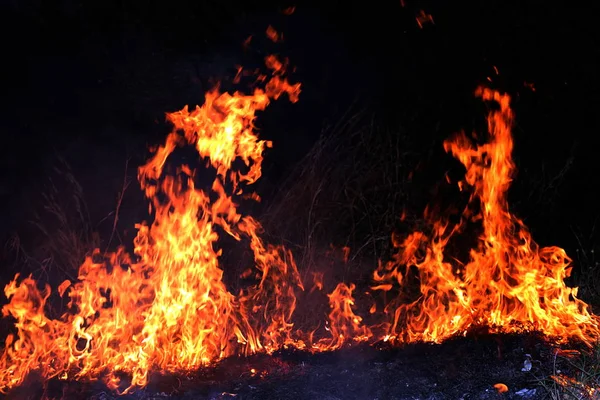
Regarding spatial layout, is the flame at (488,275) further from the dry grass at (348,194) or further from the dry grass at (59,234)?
the dry grass at (59,234)

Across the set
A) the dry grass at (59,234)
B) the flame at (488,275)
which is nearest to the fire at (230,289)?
the flame at (488,275)

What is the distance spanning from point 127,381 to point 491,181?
338 cm

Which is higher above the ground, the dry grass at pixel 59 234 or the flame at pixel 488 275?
the dry grass at pixel 59 234

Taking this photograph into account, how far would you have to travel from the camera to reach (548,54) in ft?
19.2

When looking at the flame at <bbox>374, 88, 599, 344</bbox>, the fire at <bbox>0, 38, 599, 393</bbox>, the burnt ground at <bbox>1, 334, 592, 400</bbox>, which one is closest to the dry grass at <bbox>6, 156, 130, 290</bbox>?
the fire at <bbox>0, 38, 599, 393</bbox>

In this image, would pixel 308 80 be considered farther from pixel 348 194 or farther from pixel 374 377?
pixel 374 377

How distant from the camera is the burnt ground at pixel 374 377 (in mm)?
3771

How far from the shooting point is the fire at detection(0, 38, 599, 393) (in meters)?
4.56

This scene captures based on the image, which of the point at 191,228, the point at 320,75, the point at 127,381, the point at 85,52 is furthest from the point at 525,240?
the point at 85,52

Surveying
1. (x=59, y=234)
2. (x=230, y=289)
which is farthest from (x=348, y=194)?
(x=59, y=234)

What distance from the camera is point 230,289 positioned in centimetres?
551

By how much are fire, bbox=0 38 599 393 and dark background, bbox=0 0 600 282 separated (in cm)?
24

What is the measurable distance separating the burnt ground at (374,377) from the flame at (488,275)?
0.39 meters

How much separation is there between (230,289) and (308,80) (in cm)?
206
